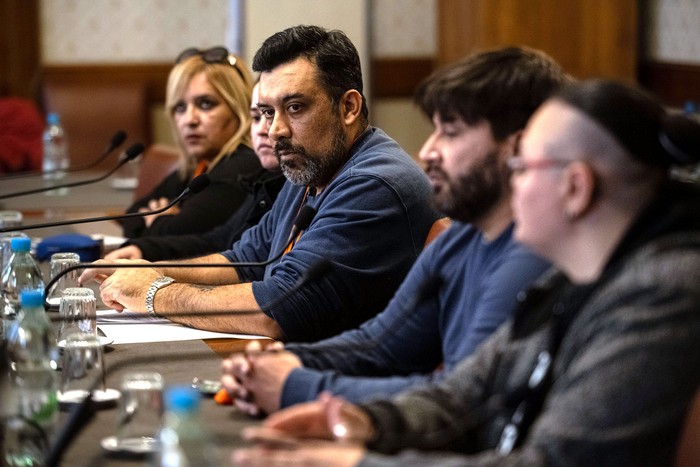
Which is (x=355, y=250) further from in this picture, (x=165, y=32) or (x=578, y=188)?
(x=165, y=32)

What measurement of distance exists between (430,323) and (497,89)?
1.29 ft

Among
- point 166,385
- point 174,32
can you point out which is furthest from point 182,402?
point 174,32

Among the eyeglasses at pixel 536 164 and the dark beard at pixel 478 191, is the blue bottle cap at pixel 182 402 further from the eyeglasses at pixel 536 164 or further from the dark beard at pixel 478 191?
the dark beard at pixel 478 191

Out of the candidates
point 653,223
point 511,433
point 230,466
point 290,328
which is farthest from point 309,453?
point 290,328

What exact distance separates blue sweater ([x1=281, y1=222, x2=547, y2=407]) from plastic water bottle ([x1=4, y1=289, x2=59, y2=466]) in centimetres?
34

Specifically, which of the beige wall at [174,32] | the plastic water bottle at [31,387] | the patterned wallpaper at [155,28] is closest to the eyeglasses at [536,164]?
the plastic water bottle at [31,387]

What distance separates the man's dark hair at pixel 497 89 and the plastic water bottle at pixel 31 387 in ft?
2.31

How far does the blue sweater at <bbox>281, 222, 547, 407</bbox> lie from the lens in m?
1.57

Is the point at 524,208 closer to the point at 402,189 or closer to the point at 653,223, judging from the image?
the point at 653,223

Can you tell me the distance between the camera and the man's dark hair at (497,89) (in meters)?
1.66

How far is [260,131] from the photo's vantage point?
304 centimetres

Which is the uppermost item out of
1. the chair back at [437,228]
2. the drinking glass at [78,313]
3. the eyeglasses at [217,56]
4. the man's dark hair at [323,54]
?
the man's dark hair at [323,54]

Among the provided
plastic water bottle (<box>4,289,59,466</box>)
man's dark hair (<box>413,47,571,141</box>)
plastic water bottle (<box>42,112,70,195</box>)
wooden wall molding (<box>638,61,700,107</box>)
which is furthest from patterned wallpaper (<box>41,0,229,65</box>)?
man's dark hair (<box>413,47,571,141</box>)

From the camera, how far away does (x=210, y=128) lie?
355cm
